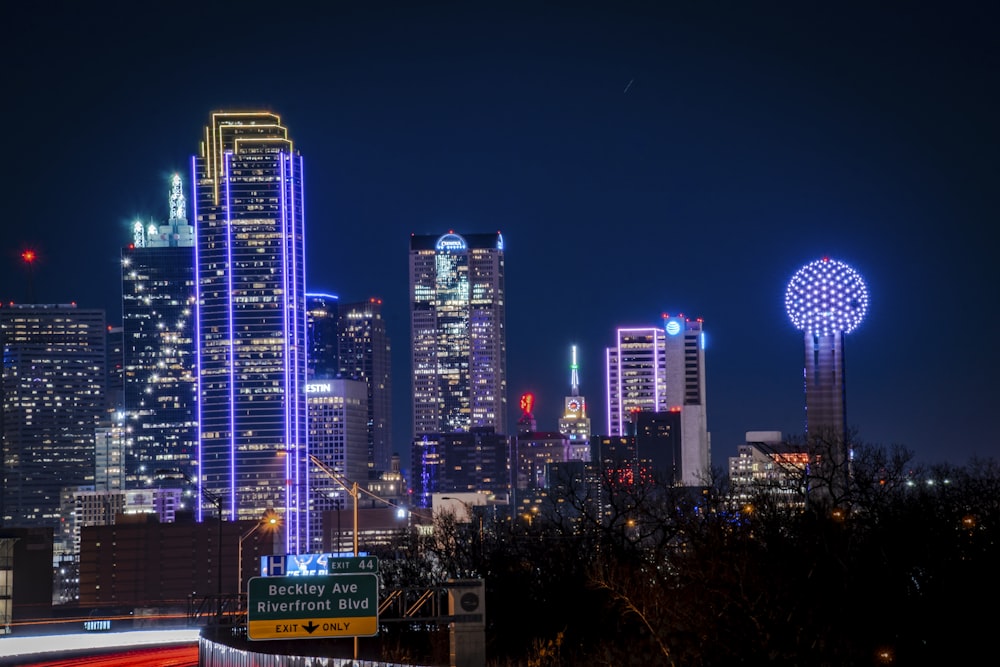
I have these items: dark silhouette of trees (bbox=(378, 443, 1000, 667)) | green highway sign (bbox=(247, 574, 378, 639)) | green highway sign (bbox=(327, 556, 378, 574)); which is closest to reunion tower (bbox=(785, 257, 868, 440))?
dark silhouette of trees (bbox=(378, 443, 1000, 667))

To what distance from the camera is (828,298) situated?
15912cm

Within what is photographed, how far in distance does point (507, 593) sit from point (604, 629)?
936 cm

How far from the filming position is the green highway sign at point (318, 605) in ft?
138

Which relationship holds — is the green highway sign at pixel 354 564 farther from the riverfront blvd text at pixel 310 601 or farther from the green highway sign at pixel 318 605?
the riverfront blvd text at pixel 310 601

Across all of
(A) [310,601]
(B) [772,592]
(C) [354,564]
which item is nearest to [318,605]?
(A) [310,601]

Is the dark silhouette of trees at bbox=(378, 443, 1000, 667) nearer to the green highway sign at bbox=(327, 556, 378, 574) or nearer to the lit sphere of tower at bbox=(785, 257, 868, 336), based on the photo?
the green highway sign at bbox=(327, 556, 378, 574)

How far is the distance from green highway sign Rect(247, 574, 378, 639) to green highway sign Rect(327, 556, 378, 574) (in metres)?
8.55

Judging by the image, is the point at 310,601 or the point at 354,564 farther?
the point at 354,564

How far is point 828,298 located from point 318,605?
123 m

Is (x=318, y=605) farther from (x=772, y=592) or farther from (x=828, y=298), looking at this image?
(x=828, y=298)

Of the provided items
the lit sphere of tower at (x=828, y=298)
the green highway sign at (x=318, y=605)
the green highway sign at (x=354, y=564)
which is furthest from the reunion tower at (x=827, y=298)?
the green highway sign at (x=318, y=605)

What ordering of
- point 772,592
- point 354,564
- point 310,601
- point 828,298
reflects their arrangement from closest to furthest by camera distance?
point 310,601 < point 354,564 < point 772,592 < point 828,298

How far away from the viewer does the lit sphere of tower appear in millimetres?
158750

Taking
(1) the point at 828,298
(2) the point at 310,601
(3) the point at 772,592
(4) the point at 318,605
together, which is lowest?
(3) the point at 772,592
